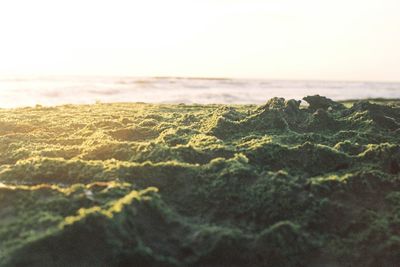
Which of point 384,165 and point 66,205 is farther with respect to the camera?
point 384,165

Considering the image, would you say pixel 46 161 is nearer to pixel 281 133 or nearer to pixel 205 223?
pixel 205 223

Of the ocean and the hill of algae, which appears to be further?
the ocean

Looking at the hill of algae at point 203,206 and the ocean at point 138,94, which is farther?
the ocean at point 138,94

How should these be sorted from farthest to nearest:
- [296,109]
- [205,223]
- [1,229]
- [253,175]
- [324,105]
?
[324,105]
[296,109]
[253,175]
[205,223]
[1,229]

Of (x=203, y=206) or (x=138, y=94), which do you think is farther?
(x=138, y=94)

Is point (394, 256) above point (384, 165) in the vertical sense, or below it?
below

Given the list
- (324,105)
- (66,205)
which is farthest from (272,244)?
(324,105)

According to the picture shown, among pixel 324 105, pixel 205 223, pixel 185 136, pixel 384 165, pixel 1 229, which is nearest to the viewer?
pixel 1 229

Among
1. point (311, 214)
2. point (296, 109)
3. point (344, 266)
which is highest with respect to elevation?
point (296, 109)
